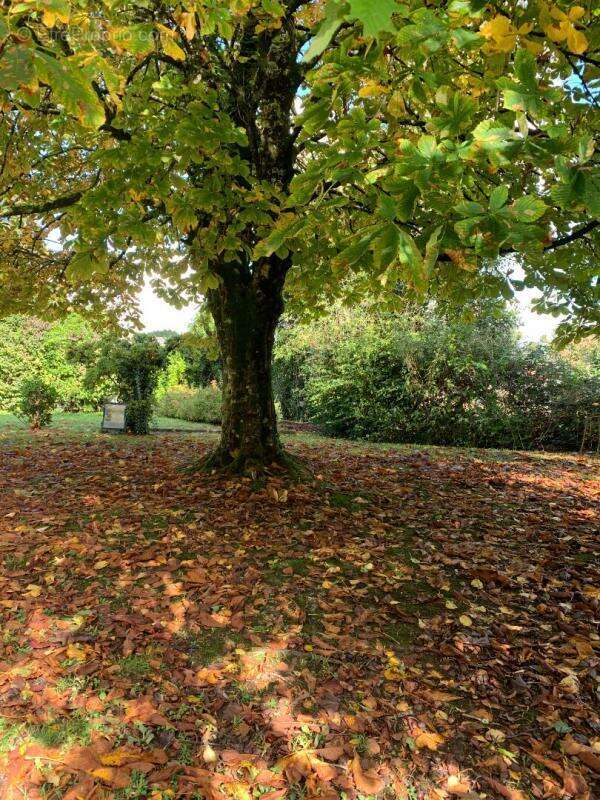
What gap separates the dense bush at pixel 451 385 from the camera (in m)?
11.9

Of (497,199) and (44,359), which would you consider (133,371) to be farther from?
→ (497,199)

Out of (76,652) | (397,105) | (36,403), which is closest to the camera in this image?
(397,105)

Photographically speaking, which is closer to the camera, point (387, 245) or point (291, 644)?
point (387, 245)

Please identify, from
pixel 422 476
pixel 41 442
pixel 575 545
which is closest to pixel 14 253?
pixel 41 442

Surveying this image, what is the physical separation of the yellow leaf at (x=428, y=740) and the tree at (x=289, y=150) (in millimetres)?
2337

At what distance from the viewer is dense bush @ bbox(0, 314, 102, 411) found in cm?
1588

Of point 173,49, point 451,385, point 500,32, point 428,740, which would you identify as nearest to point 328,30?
point 500,32

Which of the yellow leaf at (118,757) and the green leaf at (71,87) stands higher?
the green leaf at (71,87)

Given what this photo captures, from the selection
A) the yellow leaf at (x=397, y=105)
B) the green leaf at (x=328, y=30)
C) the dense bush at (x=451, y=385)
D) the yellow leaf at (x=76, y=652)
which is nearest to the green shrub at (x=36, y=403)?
the dense bush at (x=451, y=385)

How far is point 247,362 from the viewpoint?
6.33 meters

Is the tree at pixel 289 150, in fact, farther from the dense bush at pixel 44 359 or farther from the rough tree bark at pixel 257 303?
the dense bush at pixel 44 359

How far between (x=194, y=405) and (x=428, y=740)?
1533cm

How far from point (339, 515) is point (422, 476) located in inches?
101

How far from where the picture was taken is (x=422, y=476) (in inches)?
294
